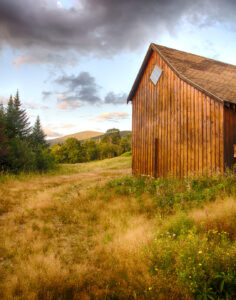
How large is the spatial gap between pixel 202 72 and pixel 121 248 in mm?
10133

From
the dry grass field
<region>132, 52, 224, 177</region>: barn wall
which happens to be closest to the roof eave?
<region>132, 52, 224, 177</region>: barn wall

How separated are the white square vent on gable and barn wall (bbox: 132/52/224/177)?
25cm

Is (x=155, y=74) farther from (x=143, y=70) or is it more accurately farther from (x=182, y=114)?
(x=182, y=114)

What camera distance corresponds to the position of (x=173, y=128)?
10234 mm

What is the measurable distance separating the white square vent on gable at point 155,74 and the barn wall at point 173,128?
0.82 feet

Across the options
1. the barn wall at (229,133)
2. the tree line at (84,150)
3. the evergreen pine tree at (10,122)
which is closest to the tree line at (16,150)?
the evergreen pine tree at (10,122)

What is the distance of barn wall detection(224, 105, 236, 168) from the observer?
7.95 m

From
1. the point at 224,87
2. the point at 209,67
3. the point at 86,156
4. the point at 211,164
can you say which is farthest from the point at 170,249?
the point at 86,156

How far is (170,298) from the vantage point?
252 centimetres

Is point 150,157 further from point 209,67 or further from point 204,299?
point 204,299

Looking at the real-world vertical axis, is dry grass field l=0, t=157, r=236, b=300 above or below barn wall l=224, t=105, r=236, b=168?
below

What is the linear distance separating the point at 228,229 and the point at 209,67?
10465mm

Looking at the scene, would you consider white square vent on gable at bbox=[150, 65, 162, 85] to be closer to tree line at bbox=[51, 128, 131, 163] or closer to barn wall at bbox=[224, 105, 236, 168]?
barn wall at bbox=[224, 105, 236, 168]

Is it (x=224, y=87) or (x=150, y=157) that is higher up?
(x=224, y=87)
